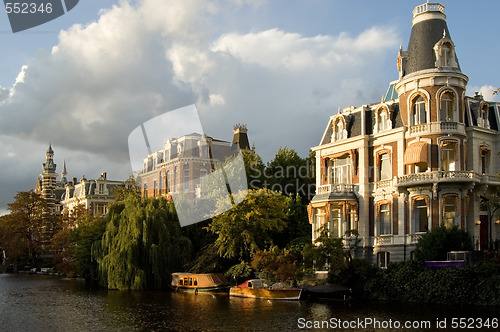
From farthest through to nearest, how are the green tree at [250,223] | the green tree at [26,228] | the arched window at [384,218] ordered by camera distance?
the green tree at [26,228] < the green tree at [250,223] < the arched window at [384,218]

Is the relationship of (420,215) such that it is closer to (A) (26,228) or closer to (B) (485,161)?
(B) (485,161)

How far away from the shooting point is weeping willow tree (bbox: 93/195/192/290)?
4309 cm

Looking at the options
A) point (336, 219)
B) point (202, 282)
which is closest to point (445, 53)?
point (336, 219)

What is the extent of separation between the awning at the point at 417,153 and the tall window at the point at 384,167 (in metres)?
2.48

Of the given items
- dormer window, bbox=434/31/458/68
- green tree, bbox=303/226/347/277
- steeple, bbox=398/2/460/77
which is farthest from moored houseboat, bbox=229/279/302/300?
dormer window, bbox=434/31/458/68

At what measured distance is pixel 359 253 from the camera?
136ft

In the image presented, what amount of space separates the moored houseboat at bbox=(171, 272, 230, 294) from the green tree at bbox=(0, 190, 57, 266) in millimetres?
52735

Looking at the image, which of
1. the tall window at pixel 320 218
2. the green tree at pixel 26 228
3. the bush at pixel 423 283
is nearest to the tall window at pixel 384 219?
the bush at pixel 423 283

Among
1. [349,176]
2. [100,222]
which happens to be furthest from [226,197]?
[100,222]

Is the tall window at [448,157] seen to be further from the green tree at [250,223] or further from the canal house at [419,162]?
the green tree at [250,223]

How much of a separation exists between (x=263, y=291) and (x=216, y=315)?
729cm

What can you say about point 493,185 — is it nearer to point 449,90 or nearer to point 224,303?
point 449,90

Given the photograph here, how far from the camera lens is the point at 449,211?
37.6 metres

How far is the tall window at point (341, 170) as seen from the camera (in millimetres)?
43188
